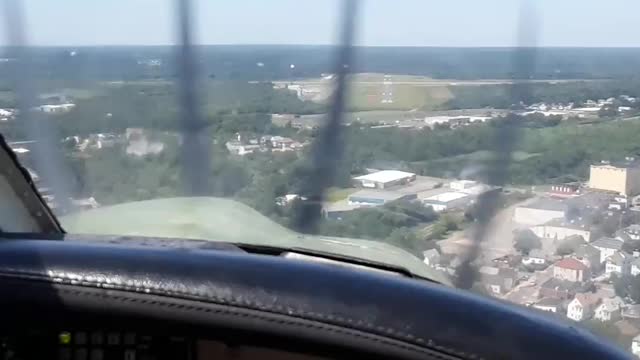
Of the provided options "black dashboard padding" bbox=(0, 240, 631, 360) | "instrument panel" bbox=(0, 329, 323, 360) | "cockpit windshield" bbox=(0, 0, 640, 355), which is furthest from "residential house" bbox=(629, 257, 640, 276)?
"instrument panel" bbox=(0, 329, 323, 360)

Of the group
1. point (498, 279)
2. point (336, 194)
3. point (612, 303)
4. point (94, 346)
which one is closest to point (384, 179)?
point (336, 194)

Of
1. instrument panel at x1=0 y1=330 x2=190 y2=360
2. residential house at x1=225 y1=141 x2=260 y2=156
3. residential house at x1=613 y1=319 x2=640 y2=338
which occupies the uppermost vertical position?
residential house at x1=225 y1=141 x2=260 y2=156

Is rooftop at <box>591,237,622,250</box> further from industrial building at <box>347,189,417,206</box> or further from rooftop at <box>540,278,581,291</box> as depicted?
industrial building at <box>347,189,417,206</box>

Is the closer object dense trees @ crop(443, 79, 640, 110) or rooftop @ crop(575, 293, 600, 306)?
rooftop @ crop(575, 293, 600, 306)

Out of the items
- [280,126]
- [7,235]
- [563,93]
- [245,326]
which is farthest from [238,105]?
[245,326]

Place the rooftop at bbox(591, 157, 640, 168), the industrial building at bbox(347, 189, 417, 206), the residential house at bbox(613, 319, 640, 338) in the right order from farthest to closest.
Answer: the industrial building at bbox(347, 189, 417, 206), the rooftop at bbox(591, 157, 640, 168), the residential house at bbox(613, 319, 640, 338)

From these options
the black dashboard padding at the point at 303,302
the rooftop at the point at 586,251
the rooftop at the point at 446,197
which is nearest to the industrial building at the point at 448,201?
the rooftop at the point at 446,197
